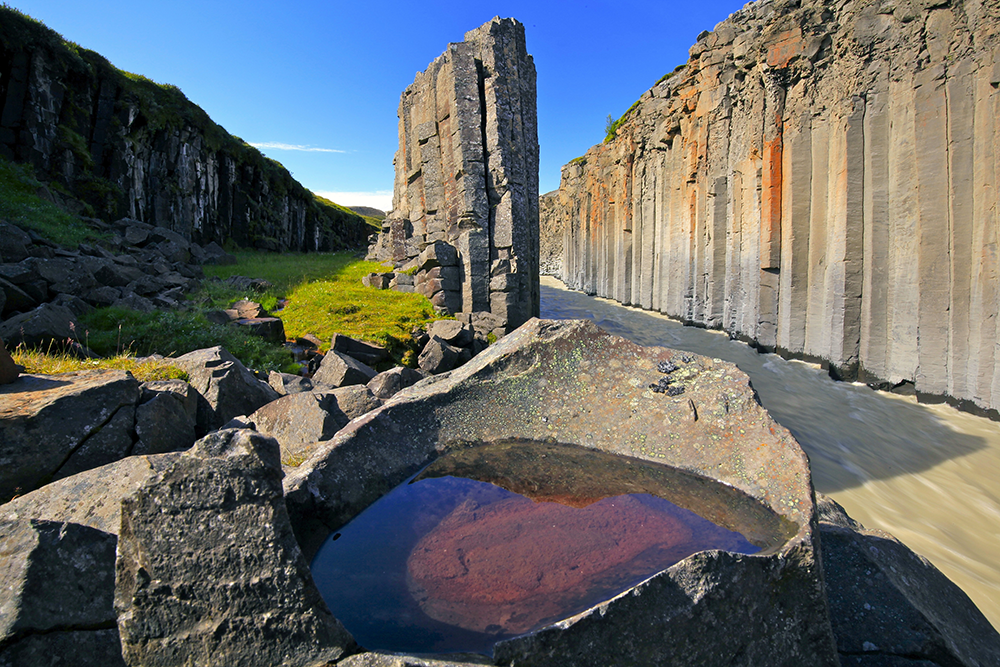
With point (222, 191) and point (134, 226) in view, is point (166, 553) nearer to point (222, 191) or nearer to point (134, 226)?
point (134, 226)

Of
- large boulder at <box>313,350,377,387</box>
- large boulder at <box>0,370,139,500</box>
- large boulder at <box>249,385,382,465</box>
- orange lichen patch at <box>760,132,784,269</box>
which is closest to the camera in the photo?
large boulder at <box>0,370,139,500</box>

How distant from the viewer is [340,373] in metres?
6.12

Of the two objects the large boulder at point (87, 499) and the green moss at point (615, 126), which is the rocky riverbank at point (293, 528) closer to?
the large boulder at point (87, 499)

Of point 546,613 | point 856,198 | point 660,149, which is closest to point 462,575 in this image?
point 546,613

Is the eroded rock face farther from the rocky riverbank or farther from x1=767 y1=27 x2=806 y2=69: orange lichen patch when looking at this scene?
x1=767 y1=27 x2=806 y2=69: orange lichen patch

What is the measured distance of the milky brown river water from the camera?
4.23 metres

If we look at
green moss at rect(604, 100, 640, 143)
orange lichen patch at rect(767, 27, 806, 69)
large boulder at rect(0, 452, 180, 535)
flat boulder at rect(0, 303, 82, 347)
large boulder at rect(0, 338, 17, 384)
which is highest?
green moss at rect(604, 100, 640, 143)

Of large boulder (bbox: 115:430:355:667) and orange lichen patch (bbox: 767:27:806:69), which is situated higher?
orange lichen patch (bbox: 767:27:806:69)

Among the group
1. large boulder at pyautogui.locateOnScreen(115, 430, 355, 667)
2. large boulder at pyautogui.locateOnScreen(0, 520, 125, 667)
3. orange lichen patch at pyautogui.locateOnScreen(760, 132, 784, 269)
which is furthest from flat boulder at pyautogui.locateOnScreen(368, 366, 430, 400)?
orange lichen patch at pyautogui.locateOnScreen(760, 132, 784, 269)

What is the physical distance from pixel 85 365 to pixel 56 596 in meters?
4.01

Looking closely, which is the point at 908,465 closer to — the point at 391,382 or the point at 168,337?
the point at 391,382

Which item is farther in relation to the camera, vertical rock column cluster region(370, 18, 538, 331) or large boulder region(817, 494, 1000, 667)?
vertical rock column cluster region(370, 18, 538, 331)

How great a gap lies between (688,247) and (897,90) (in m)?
7.14

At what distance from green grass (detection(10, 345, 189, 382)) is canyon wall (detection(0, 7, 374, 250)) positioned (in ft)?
50.7
